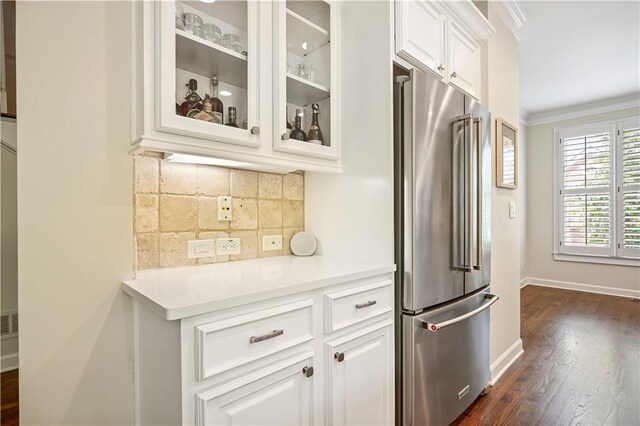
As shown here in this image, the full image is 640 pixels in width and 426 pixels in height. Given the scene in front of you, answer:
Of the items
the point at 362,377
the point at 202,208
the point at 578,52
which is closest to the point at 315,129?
the point at 202,208

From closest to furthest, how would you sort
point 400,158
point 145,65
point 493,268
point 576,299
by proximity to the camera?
point 145,65, point 400,158, point 493,268, point 576,299

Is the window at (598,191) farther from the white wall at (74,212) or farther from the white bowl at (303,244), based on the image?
the white wall at (74,212)

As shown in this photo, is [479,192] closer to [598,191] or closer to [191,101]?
[191,101]

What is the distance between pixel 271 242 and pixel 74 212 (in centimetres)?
87

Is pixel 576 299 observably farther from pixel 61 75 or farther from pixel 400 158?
pixel 61 75

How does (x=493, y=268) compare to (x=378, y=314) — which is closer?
(x=378, y=314)

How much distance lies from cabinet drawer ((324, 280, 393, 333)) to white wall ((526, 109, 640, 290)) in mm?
4830

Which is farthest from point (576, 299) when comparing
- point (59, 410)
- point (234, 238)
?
point (59, 410)

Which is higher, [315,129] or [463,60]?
[463,60]

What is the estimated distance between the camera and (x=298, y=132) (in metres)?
1.54

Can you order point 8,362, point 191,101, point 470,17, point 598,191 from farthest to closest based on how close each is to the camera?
point 598,191, point 8,362, point 470,17, point 191,101

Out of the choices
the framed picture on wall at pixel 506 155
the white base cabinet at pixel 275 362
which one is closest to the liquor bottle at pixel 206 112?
the white base cabinet at pixel 275 362

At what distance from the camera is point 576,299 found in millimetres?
4289

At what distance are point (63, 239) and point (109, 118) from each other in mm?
451
